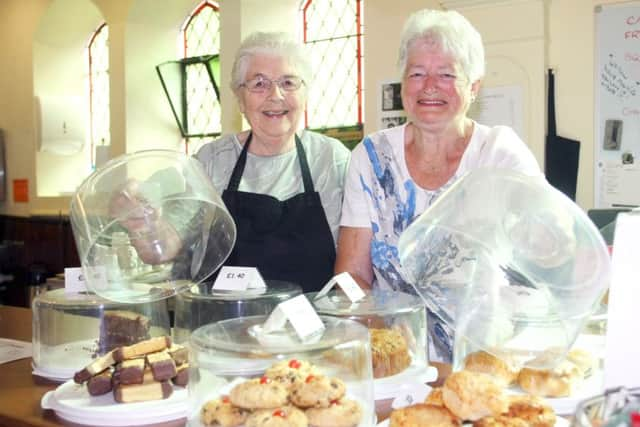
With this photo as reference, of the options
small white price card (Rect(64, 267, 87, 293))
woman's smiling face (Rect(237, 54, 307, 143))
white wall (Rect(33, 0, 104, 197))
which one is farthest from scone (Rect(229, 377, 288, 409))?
white wall (Rect(33, 0, 104, 197))

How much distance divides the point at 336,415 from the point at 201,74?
516 cm

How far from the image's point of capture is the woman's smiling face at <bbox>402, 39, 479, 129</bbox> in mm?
1911

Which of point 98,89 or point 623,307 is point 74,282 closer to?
point 623,307

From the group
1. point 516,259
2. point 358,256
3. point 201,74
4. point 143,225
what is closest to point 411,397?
point 516,259

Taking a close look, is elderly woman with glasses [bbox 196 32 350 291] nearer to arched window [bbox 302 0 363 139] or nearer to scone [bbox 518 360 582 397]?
scone [bbox 518 360 582 397]

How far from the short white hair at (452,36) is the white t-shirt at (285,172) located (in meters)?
0.55

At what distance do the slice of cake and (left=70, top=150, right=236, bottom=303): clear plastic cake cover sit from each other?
74mm

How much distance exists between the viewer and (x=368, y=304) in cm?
152

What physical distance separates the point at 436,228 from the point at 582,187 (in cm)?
249

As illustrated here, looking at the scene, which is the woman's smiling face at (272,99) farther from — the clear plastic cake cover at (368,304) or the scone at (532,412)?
the scone at (532,412)

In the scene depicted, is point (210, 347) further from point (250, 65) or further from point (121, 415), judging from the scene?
point (250, 65)

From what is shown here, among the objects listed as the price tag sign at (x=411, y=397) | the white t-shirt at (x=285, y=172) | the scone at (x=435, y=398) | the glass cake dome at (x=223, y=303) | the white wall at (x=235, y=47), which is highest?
the white wall at (x=235, y=47)

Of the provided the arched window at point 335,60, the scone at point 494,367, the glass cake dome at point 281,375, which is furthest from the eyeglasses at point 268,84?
the arched window at point 335,60

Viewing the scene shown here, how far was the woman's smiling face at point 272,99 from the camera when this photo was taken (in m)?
2.28
